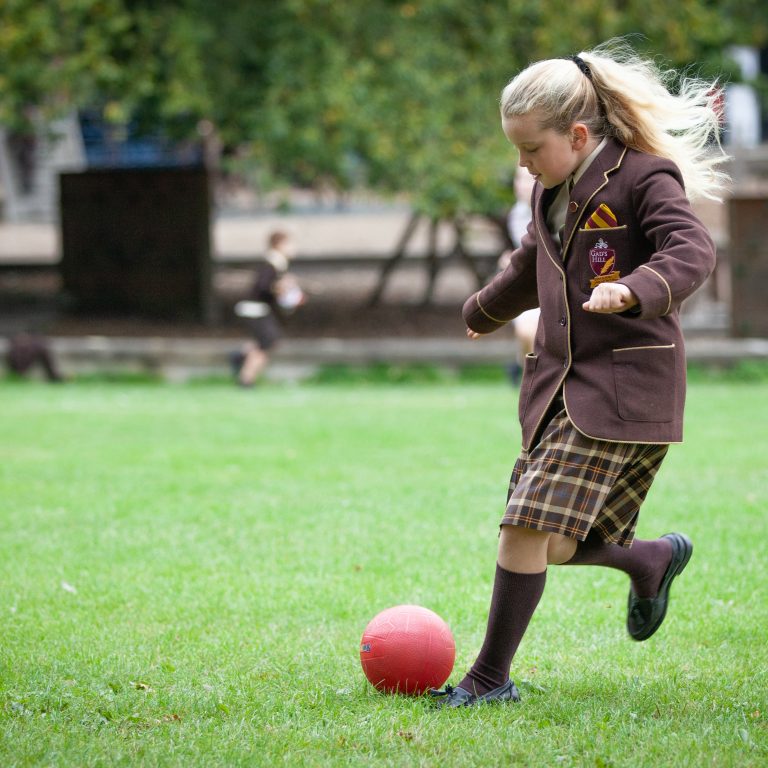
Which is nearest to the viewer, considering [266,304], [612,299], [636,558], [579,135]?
[612,299]

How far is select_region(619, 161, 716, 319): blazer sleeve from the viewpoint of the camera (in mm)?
3309

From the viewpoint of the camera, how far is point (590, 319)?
3.60m

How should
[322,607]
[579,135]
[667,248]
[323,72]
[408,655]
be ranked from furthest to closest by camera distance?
[323,72] → [322,607] → [408,655] → [579,135] → [667,248]

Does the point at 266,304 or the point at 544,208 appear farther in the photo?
the point at 266,304

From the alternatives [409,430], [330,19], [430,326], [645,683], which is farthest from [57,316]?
[645,683]

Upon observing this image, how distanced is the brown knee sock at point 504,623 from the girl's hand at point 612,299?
89 cm

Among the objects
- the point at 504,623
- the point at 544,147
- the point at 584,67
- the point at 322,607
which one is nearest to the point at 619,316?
the point at 544,147

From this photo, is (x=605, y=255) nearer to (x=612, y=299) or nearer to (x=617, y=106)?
(x=612, y=299)

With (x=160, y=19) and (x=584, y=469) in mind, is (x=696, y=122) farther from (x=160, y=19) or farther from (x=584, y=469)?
(x=160, y=19)

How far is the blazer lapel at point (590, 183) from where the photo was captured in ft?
11.9

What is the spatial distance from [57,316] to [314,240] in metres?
11.4

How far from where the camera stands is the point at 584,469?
3.56 meters

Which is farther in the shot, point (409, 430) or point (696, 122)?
point (409, 430)

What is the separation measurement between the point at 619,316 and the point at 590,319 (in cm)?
10
